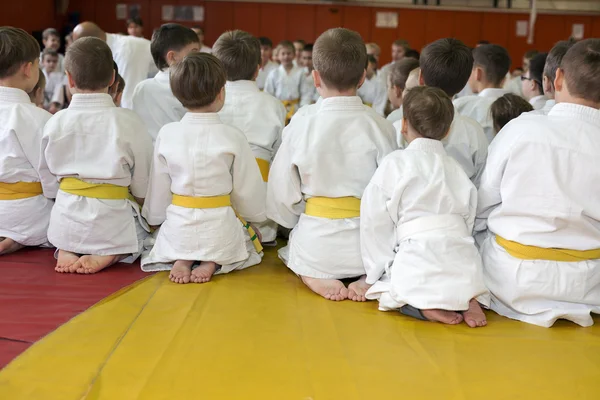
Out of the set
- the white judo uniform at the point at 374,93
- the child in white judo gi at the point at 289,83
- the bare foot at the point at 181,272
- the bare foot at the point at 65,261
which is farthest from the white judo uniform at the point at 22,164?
the white judo uniform at the point at 374,93

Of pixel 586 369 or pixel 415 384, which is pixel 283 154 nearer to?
pixel 415 384

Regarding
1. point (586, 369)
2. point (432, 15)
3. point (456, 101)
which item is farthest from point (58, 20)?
point (586, 369)

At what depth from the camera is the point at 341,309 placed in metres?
2.71

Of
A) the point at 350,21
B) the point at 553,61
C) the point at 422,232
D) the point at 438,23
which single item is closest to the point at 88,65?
the point at 422,232

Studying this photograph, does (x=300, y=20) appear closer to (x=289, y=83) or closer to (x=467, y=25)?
(x=467, y=25)

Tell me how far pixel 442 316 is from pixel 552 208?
1.97 feet

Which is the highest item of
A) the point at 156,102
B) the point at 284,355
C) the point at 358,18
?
the point at 358,18

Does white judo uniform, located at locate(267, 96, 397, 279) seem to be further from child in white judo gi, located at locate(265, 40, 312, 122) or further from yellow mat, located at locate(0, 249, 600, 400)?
child in white judo gi, located at locate(265, 40, 312, 122)

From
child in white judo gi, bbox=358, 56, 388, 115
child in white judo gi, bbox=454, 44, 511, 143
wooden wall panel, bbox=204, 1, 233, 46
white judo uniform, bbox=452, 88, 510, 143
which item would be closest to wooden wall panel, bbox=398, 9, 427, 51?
wooden wall panel, bbox=204, 1, 233, 46

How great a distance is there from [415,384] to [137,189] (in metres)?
1.80

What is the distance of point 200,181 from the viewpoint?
9.73 feet

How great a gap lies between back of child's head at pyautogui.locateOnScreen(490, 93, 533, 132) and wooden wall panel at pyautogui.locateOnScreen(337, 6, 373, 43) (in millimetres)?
10467

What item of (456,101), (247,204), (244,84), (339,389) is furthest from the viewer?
(456,101)

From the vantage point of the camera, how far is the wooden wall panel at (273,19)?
13.3 meters
